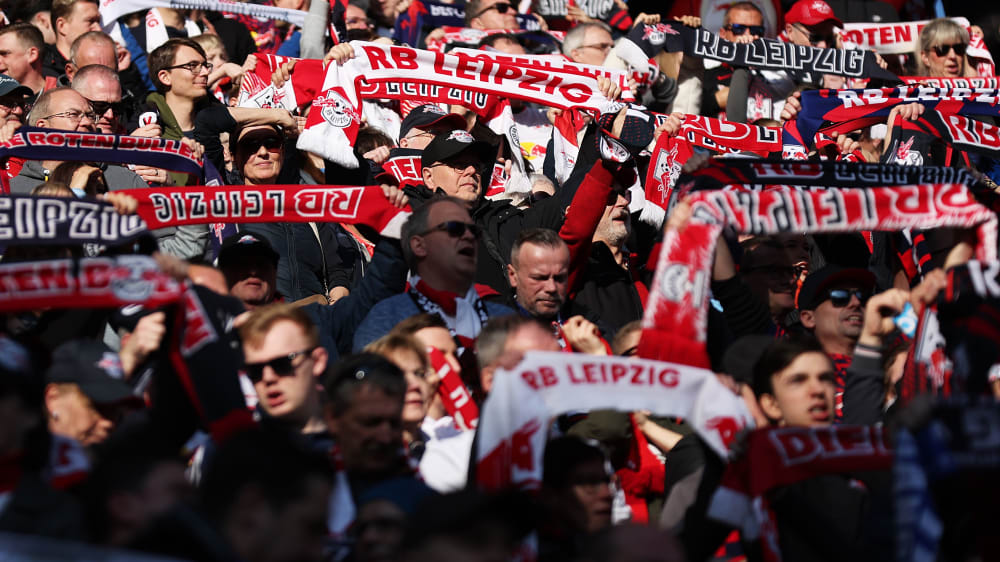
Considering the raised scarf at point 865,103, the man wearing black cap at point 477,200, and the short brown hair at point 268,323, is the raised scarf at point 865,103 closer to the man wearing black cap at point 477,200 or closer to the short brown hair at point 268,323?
the man wearing black cap at point 477,200

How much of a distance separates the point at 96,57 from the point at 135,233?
4.03 metres

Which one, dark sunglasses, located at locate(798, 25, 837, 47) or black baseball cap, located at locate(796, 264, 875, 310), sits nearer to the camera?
black baseball cap, located at locate(796, 264, 875, 310)

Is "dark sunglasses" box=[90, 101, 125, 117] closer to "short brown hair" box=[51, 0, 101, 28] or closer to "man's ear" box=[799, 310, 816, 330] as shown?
"short brown hair" box=[51, 0, 101, 28]

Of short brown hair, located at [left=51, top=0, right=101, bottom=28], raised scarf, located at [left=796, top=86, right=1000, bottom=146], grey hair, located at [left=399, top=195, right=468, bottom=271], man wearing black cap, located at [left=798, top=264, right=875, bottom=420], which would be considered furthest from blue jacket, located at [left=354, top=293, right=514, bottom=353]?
short brown hair, located at [left=51, top=0, right=101, bottom=28]

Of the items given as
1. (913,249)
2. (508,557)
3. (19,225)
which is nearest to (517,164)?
(913,249)

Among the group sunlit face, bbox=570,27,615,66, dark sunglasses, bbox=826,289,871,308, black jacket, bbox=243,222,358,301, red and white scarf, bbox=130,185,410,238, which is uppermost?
sunlit face, bbox=570,27,615,66

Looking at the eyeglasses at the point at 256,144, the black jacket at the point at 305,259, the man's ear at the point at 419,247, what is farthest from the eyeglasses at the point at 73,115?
the man's ear at the point at 419,247

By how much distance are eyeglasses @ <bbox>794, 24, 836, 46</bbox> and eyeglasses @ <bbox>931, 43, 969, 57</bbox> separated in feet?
3.99

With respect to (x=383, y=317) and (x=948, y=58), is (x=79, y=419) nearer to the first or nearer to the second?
(x=383, y=317)

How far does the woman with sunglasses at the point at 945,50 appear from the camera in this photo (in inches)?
402

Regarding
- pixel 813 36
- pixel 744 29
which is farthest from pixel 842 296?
pixel 813 36

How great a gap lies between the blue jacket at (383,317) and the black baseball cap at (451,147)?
154 centimetres

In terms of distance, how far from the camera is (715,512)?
186 inches

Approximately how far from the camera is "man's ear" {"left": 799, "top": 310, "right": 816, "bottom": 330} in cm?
688
